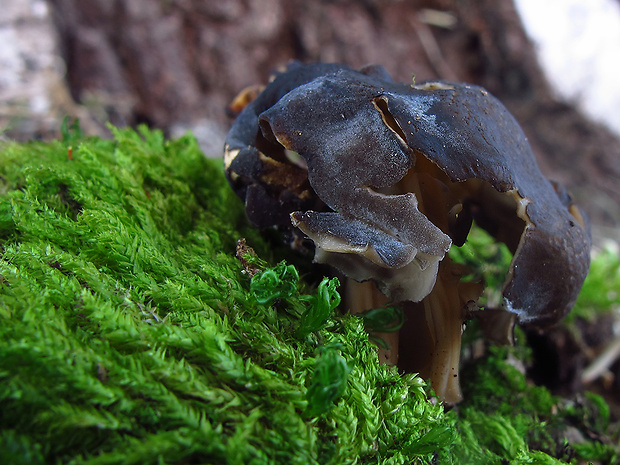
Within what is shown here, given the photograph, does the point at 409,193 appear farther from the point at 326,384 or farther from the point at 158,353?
the point at 158,353

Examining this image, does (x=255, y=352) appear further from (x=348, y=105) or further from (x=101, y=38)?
(x=101, y=38)

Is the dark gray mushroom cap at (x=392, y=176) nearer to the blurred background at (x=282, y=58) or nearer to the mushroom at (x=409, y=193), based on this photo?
the mushroom at (x=409, y=193)

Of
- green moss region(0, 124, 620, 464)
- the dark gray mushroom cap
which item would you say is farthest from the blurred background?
the dark gray mushroom cap

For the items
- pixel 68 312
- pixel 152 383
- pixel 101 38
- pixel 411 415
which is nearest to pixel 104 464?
pixel 152 383

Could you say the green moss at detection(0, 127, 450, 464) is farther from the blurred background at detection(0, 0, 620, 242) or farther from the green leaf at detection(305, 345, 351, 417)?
the blurred background at detection(0, 0, 620, 242)

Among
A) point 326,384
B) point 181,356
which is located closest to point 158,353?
point 181,356
